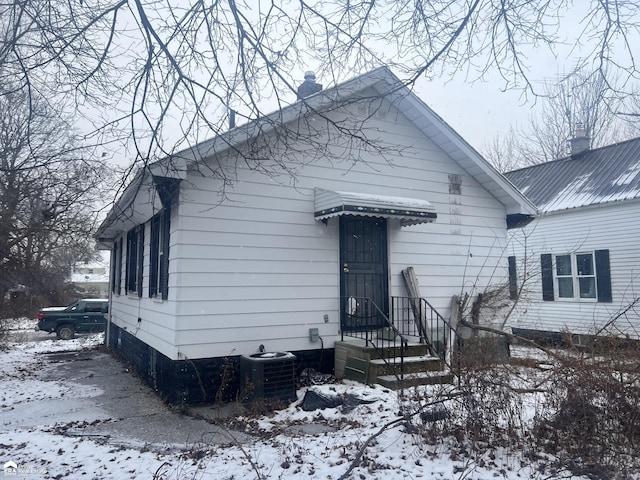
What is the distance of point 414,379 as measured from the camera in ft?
21.1

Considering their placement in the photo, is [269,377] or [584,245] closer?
[269,377]

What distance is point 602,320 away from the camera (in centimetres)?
1342

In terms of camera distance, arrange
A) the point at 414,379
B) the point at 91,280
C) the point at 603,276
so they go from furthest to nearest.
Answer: the point at 91,280
the point at 603,276
the point at 414,379

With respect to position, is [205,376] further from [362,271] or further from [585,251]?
[585,251]

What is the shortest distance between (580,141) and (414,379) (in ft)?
44.3

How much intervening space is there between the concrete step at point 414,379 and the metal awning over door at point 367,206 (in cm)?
250

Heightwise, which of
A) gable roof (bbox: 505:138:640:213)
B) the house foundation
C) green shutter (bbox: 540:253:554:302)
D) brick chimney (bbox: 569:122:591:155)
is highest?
Answer: brick chimney (bbox: 569:122:591:155)

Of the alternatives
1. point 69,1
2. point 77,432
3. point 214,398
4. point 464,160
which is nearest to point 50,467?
point 77,432

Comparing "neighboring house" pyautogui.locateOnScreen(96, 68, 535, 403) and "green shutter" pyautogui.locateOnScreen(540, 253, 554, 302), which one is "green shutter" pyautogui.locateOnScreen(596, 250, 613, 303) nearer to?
"green shutter" pyautogui.locateOnScreen(540, 253, 554, 302)

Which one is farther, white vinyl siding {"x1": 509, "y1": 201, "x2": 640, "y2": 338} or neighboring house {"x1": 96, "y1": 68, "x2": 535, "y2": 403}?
white vinyl siding {"x1": 509, "y1": 201, "x2": 640, "y2": 338}

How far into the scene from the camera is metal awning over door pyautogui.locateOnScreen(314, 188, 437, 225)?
7.48m

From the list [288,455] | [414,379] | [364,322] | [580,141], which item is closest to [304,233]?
[364,322]

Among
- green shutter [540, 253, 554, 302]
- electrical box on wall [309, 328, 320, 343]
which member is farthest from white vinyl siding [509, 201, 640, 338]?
electrical box on wall [309, 328, 320, 343]

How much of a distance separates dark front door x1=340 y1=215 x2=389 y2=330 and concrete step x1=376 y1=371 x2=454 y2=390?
4.04 feet
